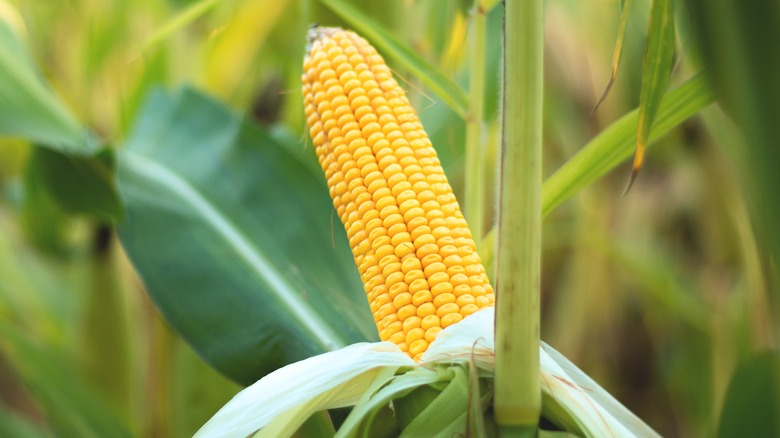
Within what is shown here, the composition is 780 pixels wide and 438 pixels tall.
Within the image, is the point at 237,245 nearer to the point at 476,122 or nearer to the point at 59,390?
the point at 476,122

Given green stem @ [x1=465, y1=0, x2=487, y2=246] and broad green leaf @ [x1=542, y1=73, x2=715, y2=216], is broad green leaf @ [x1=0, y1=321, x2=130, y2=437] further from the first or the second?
broad green leaf @ [x1=542, y1=73, x2=715, y2=216]

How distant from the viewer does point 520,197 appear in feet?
1.33

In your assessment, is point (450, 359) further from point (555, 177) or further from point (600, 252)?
point (600, 252)

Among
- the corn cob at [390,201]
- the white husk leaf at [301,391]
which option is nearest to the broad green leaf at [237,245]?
the corn cob at [390,201]

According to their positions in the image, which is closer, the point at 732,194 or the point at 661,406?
the point at 732,194

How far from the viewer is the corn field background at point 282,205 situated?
2.41ft

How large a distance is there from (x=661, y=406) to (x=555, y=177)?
4.65 feet

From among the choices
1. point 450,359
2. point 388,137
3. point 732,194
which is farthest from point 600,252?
point 450,359

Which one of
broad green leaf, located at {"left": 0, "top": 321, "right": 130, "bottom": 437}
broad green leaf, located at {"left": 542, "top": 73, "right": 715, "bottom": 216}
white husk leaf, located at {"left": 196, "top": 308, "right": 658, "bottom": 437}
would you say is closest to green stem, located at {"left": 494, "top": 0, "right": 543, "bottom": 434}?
white husk leaf, located at {"left": 196, "top": 308, "right": 658, "bottom": 437}

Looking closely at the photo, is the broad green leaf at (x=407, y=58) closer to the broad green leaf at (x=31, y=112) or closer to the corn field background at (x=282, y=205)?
the corn field background at (x=282, y=205)

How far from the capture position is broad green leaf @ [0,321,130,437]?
1061 mm

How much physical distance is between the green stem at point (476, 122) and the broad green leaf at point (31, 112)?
475 millimetres

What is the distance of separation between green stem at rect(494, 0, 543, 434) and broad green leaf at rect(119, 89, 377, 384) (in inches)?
12.3

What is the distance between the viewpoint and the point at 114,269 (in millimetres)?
1229
